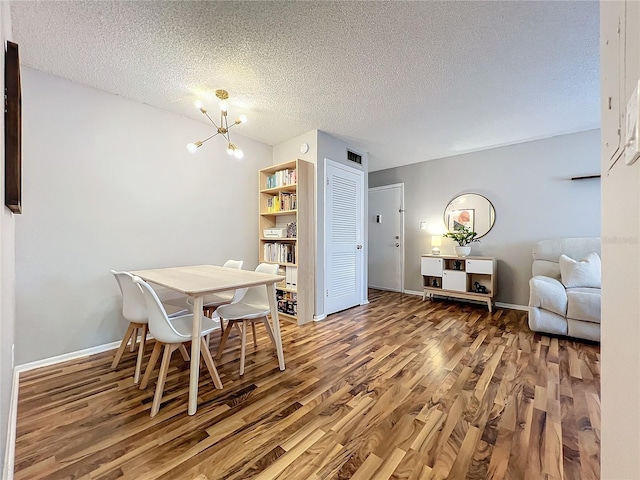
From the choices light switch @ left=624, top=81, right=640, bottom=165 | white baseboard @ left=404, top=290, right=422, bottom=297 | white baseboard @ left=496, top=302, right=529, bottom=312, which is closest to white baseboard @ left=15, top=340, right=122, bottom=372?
light switch @ left=624, top=81, right=640, bottom=165

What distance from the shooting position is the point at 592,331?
2535mm

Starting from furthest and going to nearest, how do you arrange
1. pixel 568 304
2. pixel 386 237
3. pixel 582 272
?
pixel 386 237, pixel 582 272, pixel 568 304

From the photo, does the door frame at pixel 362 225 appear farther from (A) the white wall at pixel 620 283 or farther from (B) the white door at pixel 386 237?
(A) the white wall at pixel 620 283

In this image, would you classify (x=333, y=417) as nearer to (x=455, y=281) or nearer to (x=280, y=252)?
(x=280, y=252)

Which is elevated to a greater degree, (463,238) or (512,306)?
(463,238)

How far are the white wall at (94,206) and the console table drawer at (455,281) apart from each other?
3.32 meters

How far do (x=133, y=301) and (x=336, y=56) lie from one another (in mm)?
2304

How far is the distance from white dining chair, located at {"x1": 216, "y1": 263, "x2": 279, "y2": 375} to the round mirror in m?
3.24

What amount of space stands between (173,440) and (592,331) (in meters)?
3.55

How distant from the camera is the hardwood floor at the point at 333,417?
3.98ft

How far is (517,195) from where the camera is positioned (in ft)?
12.4

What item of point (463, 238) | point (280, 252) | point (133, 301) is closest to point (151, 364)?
point (133, 301)

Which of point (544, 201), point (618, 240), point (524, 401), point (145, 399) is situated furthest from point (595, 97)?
point (145, 399)

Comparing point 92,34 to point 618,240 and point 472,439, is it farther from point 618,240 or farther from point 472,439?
point 472,439
